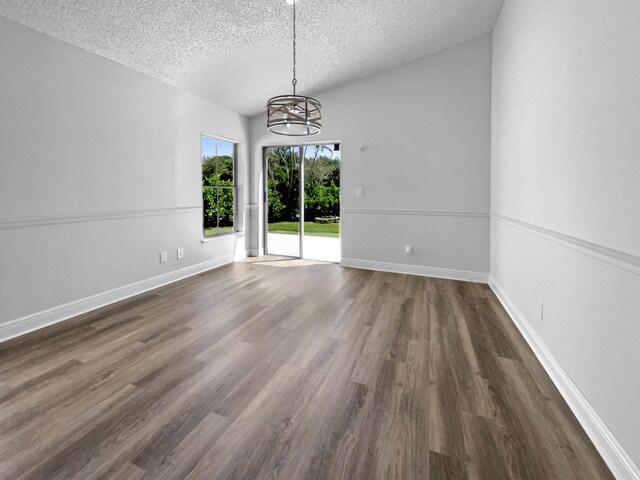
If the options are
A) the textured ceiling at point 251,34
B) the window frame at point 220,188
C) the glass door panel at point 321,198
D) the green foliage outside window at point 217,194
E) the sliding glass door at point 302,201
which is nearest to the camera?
the textured ceiling at point 251,34

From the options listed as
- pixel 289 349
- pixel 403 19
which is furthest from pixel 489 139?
pixel 289 349

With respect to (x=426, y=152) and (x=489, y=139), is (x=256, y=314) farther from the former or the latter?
(x=489, y=139)

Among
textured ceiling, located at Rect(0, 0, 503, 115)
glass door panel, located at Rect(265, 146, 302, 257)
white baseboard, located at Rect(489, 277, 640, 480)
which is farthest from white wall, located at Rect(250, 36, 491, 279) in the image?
white baseboard, located at Rect(489, 277, 640, 480)

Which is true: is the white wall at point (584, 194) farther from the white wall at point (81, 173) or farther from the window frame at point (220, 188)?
the window frame at point (220, 188)

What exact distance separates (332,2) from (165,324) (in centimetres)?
334

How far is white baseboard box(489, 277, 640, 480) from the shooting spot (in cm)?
133

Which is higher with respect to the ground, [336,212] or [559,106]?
[559,106]

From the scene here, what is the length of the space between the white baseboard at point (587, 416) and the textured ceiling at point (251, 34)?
3.35 meters

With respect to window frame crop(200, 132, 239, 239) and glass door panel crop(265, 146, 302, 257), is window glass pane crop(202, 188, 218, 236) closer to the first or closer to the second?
window frame crop(200, 132, 239, 239)

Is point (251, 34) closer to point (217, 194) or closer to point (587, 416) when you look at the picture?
point (217, 194)

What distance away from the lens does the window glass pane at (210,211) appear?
5163 mm

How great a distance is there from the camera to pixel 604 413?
59.2 inches

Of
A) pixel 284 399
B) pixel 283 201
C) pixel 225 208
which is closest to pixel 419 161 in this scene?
pixel 283 201

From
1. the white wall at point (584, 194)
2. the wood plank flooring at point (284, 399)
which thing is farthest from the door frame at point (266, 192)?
the white wall at point (584, 194)
